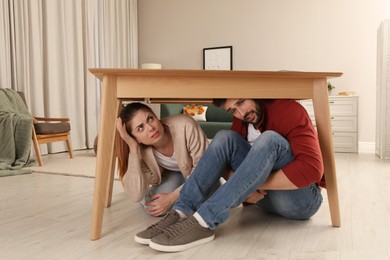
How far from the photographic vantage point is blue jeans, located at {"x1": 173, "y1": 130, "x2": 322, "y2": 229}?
4.10 feet

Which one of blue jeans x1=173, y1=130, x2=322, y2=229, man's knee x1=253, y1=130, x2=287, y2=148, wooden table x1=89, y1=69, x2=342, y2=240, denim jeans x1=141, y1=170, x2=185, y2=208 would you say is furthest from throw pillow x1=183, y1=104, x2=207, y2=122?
man's knee x1=253, y1=130, x2=287, y2=148

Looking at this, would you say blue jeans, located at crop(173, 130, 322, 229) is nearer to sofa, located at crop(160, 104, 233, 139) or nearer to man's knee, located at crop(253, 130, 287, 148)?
man's knee, located at crop(253, 130, 287, 148)

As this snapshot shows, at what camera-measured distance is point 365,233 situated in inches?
56.6

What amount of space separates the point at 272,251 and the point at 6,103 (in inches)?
127

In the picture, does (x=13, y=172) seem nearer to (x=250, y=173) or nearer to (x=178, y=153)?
(x=178, y=153)

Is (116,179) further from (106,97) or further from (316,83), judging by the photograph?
(316,83)

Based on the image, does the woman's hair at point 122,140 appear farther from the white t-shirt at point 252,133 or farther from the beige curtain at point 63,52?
the beige curtain at point 63,52

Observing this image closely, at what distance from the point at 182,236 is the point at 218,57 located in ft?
15.7

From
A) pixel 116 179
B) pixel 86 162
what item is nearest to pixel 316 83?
pixel 116 179

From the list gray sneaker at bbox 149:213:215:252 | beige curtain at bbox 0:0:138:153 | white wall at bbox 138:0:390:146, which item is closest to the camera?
gray sneaker at bbox 149:213:215:252

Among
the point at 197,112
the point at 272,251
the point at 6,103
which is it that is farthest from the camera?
the point at 197,112

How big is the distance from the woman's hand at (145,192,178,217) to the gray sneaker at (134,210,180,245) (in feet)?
0.76

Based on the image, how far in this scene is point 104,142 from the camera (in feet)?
4.42

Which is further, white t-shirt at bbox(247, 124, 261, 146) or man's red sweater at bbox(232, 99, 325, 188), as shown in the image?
white t-shirt at bbox(247, 124, 261, 146)
